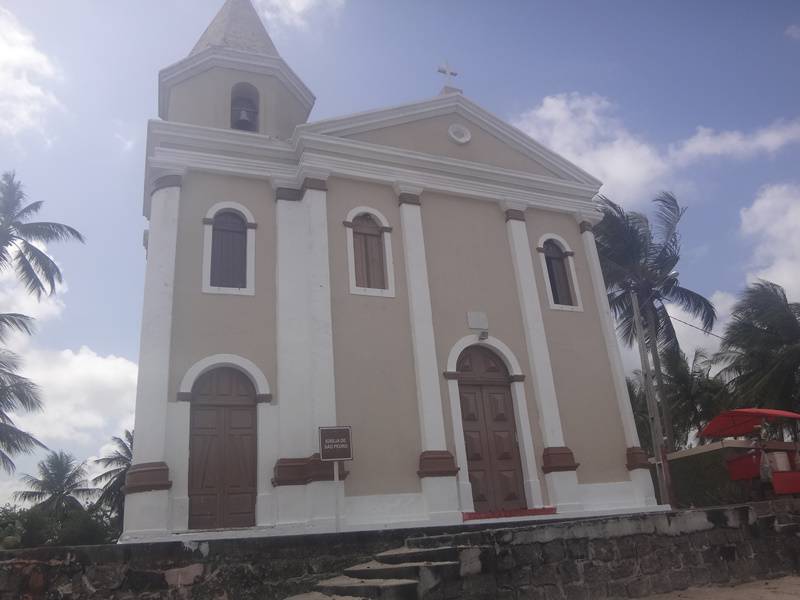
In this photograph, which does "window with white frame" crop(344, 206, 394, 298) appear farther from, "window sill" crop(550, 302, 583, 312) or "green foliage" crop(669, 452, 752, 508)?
"green foliage" crop(669, 452, 752, 508)

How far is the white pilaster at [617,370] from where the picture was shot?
12805mm

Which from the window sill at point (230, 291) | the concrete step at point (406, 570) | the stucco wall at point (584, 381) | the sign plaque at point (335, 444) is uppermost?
the window sill at point (230, 291)

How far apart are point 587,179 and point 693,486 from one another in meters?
8.30

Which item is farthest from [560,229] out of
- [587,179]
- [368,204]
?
[368,204]

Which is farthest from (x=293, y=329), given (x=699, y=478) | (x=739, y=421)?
(x=699, y=478)

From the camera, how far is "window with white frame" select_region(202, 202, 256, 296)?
452 inches

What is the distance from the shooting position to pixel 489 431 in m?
12.2

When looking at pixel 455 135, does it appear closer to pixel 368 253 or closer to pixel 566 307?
pixel 368 253

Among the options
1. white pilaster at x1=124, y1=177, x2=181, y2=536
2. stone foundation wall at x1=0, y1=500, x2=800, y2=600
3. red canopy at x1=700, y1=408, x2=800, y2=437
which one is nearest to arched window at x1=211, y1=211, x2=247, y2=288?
white pilaster at x1=124, y1=177, x2=181, y2=536

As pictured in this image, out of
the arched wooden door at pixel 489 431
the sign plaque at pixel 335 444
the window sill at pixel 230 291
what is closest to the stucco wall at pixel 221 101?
the window sill at pixel 230 291

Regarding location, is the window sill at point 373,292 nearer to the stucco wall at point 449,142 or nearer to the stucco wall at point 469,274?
the stucco wall at point 469,274

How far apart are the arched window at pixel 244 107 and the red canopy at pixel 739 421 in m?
10.7

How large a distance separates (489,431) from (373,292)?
330 centimetres

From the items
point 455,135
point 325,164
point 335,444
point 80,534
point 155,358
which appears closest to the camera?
point 335,444
